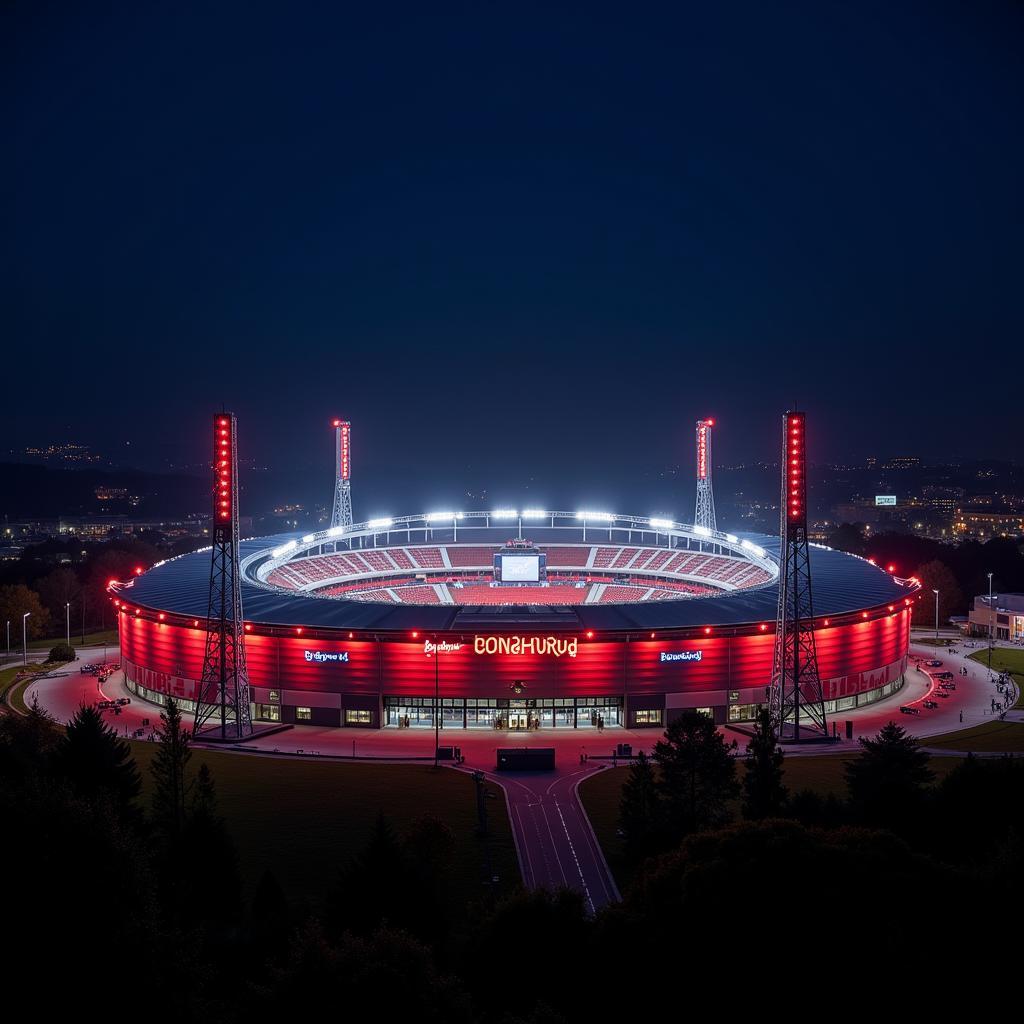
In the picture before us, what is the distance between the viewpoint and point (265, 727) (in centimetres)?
6334

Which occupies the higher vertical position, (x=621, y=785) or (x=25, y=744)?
(x=25, y=744)

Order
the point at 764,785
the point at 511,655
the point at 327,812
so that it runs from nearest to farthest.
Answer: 1. the point at 764,785
2. the point at 327,812
3. the point at 511,655

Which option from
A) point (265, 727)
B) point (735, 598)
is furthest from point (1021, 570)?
point (265, 727)

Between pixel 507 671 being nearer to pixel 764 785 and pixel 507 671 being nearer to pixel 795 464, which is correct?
pixel 795 464

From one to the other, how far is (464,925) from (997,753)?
37.8 metres

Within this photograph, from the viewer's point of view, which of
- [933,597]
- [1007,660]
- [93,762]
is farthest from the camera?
[933,597]

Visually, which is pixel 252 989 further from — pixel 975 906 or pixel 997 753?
pixel 997 753

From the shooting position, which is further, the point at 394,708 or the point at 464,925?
the point at 394,708

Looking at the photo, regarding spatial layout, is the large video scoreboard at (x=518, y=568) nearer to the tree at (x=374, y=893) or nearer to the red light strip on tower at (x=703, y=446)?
the red light strip on tower at (x=703, y=446)

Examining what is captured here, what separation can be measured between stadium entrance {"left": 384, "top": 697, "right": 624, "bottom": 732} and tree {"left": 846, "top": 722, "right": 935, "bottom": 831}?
24.1 metres

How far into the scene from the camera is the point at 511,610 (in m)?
70.3

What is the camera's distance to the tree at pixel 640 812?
37.8 meters

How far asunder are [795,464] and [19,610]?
257ft

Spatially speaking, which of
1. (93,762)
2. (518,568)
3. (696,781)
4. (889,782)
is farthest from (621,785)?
(518,568)
